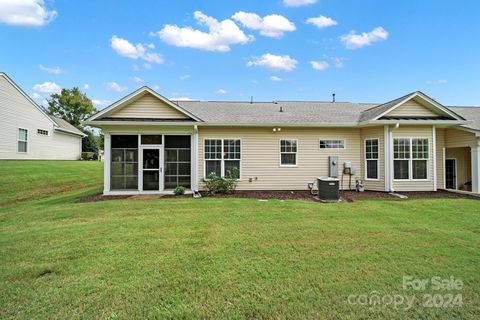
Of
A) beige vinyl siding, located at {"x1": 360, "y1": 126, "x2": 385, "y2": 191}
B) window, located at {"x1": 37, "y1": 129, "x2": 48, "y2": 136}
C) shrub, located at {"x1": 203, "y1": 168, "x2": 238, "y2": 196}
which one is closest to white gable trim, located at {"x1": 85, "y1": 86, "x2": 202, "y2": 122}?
shrub, located at {"x1": 203, "y1": 168, "x2": 238, "y2": 196}

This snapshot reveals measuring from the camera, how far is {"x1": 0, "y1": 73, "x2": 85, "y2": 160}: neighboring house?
1762cm

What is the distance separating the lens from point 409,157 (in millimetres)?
11617

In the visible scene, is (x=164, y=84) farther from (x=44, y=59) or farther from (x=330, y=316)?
(x=330, y=316)

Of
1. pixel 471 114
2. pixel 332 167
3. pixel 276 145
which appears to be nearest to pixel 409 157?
pixel 332 167

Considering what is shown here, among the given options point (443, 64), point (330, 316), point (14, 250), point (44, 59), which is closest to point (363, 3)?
point (443, 64)

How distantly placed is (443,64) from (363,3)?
732 cm

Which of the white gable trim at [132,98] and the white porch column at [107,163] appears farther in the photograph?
the white porch column at [107,163]

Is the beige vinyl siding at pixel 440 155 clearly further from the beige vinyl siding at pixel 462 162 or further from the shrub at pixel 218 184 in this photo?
the shrub at pixel 218 184

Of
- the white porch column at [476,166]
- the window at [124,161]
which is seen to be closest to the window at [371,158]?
the white porch column at [476,166]

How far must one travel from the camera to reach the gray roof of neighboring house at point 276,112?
40.0ft

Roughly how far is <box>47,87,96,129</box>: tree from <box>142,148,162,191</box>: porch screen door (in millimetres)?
39879

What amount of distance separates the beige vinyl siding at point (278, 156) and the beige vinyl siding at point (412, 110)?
2456mm

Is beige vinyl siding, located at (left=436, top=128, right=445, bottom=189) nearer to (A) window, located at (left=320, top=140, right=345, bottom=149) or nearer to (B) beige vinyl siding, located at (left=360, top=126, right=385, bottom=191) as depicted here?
(B) beige vinyl siding, located at (left=360, top=126, right=385, bottom=191)

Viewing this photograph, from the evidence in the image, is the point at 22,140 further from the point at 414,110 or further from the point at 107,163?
the point at 414,110
